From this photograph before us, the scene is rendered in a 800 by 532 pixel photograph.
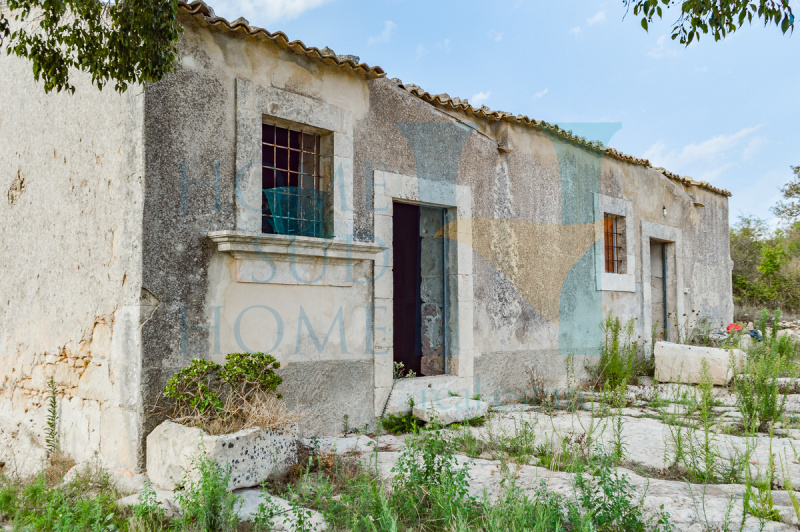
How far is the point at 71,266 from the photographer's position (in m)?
4.98

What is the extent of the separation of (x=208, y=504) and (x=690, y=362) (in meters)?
6.59

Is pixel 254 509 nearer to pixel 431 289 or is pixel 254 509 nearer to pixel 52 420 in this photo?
pixel 52 420

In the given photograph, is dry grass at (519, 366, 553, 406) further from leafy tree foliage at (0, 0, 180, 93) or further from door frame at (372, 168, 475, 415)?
leafy tree foliage at (0, 0, 180, 93)

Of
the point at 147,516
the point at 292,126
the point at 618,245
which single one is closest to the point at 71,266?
the point at 292,126

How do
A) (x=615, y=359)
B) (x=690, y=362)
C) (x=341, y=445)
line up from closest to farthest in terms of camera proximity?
(x=341, y=445)
(x=690, y=362)
(x=615, y=359)

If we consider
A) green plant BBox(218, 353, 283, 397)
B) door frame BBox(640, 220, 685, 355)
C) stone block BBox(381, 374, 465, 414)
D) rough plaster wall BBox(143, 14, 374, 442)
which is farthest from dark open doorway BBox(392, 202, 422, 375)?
door frame BBox(640, 220, 685, 355)

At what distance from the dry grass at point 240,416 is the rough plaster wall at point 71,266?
19.0 inches

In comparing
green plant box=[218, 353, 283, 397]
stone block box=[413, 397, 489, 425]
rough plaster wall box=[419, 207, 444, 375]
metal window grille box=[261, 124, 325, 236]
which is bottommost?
stone block box=[413, 397, 489, 425]

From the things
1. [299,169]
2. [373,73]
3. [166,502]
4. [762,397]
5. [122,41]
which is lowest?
[166,502]

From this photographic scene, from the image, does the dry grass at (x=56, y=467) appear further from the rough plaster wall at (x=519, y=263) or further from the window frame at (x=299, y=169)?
the rough plaster wall at (x=519, y=263)

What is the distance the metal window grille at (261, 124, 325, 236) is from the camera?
530 cm

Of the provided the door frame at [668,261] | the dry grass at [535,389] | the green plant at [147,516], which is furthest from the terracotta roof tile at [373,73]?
the green plant at [147,516]

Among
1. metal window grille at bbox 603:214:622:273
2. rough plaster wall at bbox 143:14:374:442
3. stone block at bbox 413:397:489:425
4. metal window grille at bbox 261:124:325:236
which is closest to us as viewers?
rough plaster wall at bbox 143:14:374:442

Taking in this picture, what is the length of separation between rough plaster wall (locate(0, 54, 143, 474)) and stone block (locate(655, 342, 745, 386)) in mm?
6011
